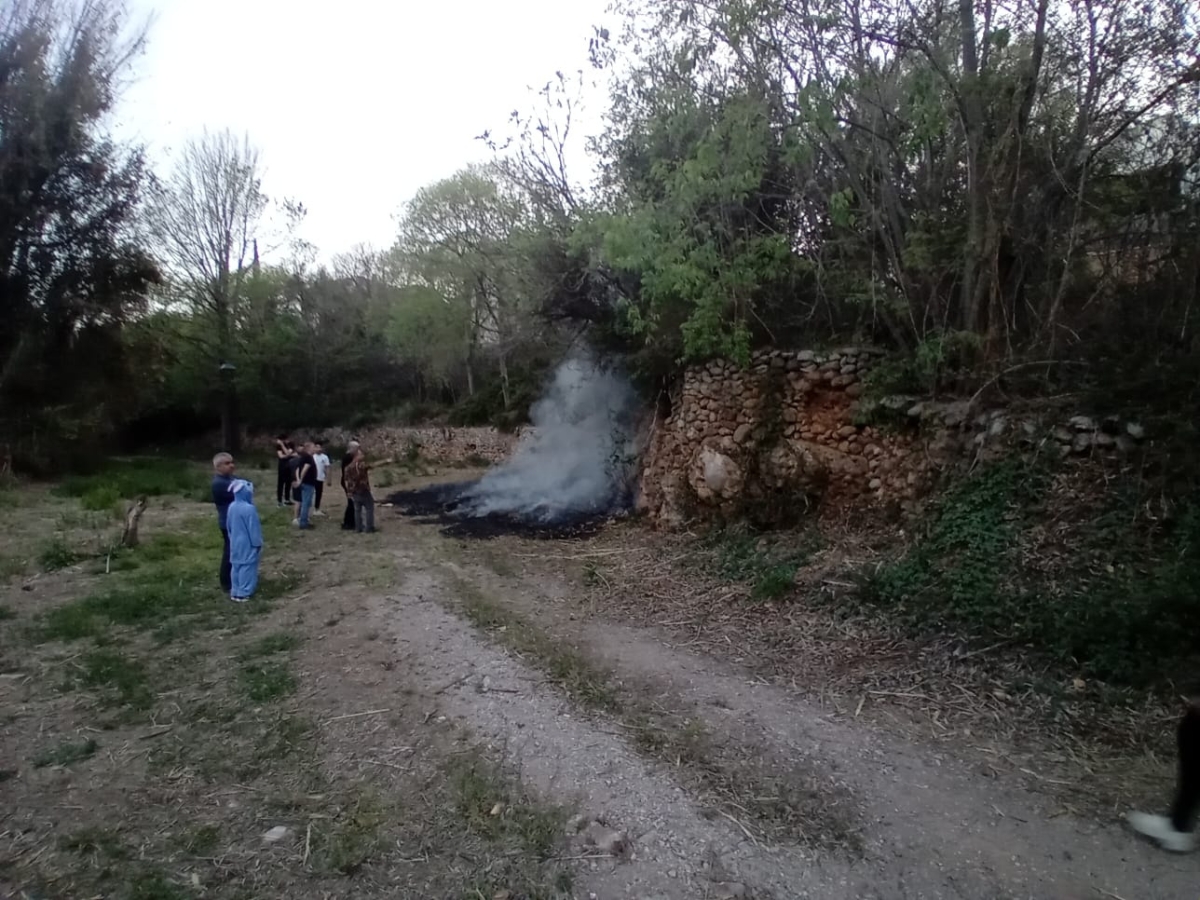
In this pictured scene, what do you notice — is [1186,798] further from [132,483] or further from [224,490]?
[132,483]

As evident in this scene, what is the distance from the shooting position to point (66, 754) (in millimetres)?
4742

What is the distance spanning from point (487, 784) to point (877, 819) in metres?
2.12

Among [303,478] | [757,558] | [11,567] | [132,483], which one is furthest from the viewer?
[132,483]

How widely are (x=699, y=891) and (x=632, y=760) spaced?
47.1 inches

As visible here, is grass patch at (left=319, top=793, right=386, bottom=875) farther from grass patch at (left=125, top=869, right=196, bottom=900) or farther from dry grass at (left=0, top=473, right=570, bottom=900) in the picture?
grass patch at (left=125, top=869, right=196, bottom=900)

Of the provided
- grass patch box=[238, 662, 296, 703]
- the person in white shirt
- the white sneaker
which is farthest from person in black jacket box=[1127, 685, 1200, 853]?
the person in white shirt

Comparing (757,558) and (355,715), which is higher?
(757,558)

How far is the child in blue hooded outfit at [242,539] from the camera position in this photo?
826 centimetres

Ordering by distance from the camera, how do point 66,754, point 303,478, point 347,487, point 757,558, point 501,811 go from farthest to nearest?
1. point 303,478
2. point 347,487
3. point 757,558
4. point 66,754
5. point 501,811

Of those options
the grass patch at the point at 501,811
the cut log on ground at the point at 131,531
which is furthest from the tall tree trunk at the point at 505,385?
the grass patch at the point at 501,811

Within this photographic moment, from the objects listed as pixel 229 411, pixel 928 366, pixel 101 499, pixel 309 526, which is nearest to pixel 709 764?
pixel 928 366

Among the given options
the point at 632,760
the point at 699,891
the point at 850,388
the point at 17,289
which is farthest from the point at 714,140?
the point at 17,289

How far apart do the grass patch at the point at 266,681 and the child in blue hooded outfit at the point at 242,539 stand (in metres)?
2.24

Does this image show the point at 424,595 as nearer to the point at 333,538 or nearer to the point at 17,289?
the point at 333,538
